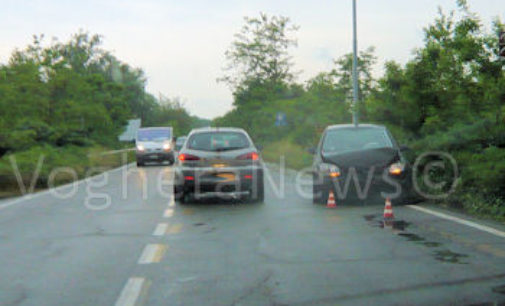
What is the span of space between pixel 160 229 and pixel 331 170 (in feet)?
13.1

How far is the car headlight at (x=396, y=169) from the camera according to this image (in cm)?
1284

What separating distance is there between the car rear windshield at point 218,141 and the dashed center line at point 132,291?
7.64m

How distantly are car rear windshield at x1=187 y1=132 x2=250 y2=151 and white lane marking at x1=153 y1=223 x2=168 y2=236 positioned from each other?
11.6 ft

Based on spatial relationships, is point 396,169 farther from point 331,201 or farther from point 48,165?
point 48,165

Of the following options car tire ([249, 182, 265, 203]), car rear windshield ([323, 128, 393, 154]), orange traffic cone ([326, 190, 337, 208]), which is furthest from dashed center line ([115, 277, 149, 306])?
car tire ([249, 182, 265, 203])

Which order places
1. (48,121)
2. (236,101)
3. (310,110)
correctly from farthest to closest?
(236,101), (310,110), (48,121)

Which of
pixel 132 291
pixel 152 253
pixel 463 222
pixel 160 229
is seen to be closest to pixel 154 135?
pixel 160 229

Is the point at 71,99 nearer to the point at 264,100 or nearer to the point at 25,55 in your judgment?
the point at 25,55

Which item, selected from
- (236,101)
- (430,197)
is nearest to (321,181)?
(430,197)

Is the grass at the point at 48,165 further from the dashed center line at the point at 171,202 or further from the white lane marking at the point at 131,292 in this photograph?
the white lane marking at the point at 131,292

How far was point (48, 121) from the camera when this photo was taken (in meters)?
36.3

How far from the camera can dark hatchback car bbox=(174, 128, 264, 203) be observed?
45.1 ft

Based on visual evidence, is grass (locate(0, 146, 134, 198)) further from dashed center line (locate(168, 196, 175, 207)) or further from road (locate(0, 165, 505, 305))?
road (locate(0, 165, 505, 305))

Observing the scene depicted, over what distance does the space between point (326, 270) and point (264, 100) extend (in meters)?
60.2
